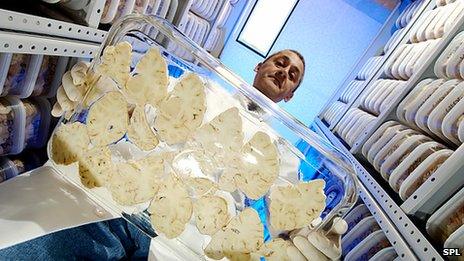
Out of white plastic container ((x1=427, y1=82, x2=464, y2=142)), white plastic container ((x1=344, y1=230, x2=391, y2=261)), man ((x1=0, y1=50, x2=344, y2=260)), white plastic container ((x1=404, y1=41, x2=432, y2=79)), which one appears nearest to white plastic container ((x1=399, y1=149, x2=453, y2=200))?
white plastic container ((x1=427, y1=82, x2=464, y2=142))

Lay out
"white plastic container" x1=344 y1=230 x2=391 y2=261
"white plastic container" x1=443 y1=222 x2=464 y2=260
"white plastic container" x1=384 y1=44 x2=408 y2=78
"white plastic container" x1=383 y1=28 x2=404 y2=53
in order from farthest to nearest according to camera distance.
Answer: "white plastic container" x1=383 y1=28 x2=404 y2=53 → "white plastic container" x1=384 y1=44 x2=408 y2=78 → "white plastic container" x1=344 y1=230 x2=391 y2=261 → "white plastic container" x1=443 y1=222 x2=464 y2=260

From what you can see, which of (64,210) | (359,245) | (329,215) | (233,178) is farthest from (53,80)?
(359,245)

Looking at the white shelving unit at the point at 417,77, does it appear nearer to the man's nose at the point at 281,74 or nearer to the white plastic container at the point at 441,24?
the white plastic container at the point at 441,24

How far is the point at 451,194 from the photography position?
57.8 inches

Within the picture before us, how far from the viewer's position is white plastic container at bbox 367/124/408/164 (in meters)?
2.23

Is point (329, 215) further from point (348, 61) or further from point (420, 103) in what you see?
point (348, 61)

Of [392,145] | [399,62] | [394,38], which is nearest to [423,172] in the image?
[392,145]

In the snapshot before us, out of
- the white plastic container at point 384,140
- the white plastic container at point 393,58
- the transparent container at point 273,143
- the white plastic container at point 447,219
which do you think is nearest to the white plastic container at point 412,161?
the white plastic container at point 447,219

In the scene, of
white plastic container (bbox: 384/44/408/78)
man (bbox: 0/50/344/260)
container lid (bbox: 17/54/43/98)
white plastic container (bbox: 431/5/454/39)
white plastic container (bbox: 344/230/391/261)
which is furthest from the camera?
white plastic container (bbox: 384/44/408/78)

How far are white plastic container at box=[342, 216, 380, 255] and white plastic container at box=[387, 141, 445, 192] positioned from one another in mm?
279

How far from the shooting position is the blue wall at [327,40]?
15.5ft

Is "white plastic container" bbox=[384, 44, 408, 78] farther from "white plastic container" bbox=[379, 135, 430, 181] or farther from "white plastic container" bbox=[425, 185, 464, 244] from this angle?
"white plastic container" bbox=[425, 185, 464, 244]

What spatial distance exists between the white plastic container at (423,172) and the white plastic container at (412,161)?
95 millimetres

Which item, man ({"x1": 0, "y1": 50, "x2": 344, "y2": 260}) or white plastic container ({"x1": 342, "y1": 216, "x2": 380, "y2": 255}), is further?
white plastic container ({"x1": 342, "y1": 216, "x2": 380, "y2": 255})
